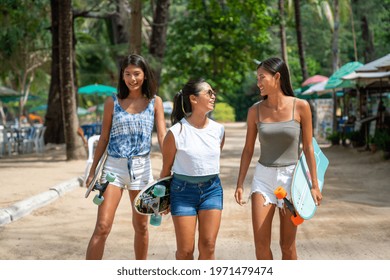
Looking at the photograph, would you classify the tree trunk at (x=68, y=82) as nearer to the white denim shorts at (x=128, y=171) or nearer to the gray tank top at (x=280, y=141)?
the white denim shorts at (x=128, y=171)

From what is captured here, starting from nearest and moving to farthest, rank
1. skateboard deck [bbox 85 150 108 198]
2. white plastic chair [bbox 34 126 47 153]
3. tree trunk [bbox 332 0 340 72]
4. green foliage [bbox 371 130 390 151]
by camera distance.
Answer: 1. skateboard deck [bbox 85 150 108 198]
2. green foliage [bbox 371 130 390 151]
3. white plastic chair [bbox 34 126 47 153]
4. tree trunk [bbox 332 0 340 72]

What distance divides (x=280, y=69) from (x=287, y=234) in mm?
1145

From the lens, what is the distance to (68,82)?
789 inches

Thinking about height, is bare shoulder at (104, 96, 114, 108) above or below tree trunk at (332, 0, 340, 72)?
below

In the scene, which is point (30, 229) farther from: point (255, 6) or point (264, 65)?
point (255, 6)

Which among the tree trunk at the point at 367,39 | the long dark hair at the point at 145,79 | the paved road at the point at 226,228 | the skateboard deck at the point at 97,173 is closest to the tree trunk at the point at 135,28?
the paved road at the point at 226,228

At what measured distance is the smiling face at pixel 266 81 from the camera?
5.21 m

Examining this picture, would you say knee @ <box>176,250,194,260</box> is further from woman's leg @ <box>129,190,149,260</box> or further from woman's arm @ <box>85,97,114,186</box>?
woman's arm @ <box>85,97,114,186</box>

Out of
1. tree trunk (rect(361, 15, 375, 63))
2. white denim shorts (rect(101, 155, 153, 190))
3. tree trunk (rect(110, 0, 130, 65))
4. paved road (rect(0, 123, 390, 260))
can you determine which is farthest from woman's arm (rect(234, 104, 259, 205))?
tree trunk (rect(361, 15, 375, 63))

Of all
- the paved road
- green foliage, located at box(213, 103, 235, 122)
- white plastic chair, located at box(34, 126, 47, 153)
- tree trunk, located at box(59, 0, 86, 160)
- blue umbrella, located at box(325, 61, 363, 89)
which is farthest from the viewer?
green foliage, located at box(213, 103, 235, 122)

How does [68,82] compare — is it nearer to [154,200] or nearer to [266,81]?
[154,200]

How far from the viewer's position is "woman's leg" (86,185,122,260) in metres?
5.57

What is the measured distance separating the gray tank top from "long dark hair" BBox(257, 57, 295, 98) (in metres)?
0.18
